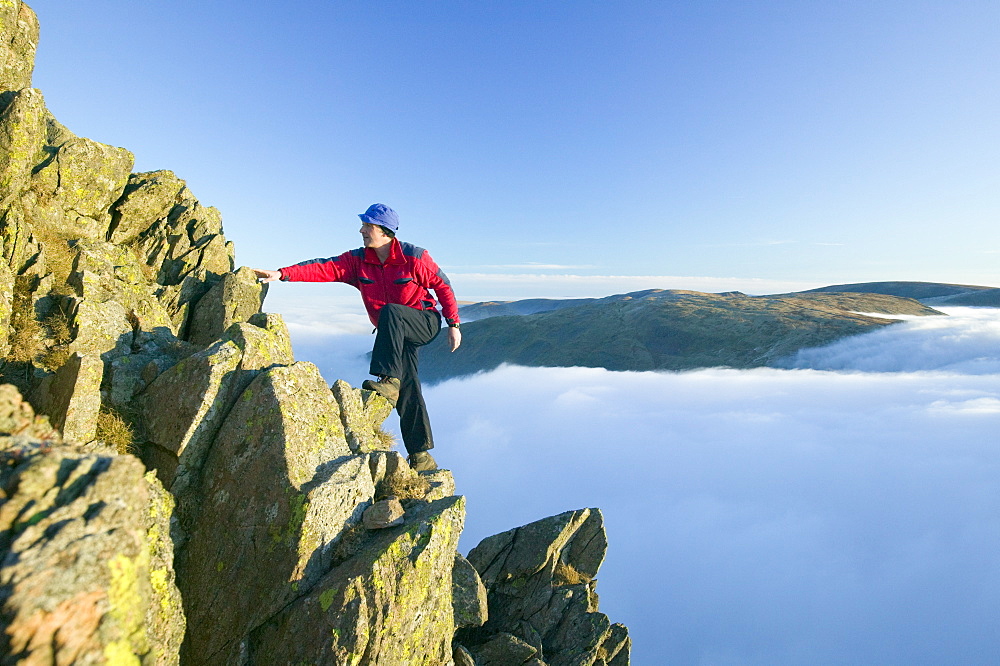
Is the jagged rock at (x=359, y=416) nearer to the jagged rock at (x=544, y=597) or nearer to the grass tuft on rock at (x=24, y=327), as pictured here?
the grass tuft on rock at (x=24, y=327)

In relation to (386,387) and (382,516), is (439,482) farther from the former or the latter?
(382,516)

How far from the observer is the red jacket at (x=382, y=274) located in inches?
470

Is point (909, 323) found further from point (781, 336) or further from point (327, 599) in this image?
point (327, 599)

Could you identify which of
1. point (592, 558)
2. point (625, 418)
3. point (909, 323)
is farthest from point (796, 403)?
point (592, 558)

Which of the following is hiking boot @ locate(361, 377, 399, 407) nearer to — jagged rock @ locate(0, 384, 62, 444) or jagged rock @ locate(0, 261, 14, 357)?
jagged rock @ locate(0, 384, 62, 444)

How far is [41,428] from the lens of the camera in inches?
264

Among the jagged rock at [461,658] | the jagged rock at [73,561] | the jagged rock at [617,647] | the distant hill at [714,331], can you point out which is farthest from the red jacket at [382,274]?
the distant hill at [714,331]

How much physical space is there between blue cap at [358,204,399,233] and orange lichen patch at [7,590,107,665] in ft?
28.0

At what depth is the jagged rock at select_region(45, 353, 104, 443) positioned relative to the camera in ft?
24.0

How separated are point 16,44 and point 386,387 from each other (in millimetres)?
13374

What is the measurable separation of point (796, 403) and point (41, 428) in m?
164

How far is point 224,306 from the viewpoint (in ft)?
44.5

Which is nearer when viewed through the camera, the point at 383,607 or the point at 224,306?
the point at 383,607

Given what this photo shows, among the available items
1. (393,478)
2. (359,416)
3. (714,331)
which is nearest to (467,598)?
(393,478)
